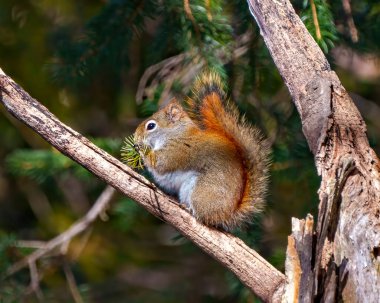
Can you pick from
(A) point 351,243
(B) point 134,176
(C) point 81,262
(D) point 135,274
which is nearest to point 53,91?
(C) point 81,262

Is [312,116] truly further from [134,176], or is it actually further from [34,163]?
[34,163]

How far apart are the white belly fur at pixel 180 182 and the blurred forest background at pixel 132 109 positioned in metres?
0.23

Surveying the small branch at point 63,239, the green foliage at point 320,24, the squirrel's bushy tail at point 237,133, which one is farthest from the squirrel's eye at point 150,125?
the green foliage at point 320,24

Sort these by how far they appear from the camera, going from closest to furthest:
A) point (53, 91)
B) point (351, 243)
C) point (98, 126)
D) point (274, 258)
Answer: point (351, 243)
point (274, 258)
point (53, 91)
point (98, 126)

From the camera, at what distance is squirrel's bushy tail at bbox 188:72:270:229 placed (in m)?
1.88

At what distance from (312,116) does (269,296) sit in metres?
0.36

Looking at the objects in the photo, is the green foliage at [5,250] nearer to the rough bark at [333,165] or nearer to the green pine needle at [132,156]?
the green pine needle at [132,156]

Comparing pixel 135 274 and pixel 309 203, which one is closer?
pixel 309 203

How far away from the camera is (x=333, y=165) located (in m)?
1.56

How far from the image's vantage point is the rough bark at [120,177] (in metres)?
1.56

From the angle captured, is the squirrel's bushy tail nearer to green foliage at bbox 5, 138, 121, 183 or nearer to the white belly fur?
the white belly fur

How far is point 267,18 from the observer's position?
1671 millimetres

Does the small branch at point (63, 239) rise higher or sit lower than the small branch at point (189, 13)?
lower

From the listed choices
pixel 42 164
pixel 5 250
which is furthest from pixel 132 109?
pixel 5 250
